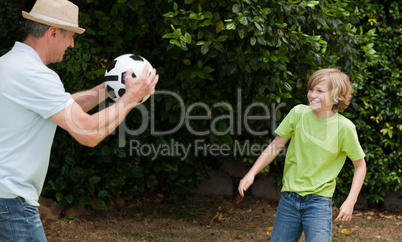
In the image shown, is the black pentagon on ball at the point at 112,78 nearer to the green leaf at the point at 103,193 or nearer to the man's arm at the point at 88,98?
the man's arm at the point at 88,98

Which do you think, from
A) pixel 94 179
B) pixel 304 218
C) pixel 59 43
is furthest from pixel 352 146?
pixel 94 179

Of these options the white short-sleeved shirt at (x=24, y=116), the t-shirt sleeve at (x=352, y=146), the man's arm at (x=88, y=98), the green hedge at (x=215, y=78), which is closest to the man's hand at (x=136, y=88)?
the white short-sleeved shirt at (x=24, y=116)

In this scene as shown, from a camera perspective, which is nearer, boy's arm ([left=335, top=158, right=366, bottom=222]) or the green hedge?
boy's arm ([left=335, top=158, right=366, bottom=222])

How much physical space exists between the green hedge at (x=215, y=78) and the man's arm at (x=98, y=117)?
168cm

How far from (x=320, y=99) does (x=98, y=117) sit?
1525 millimetres

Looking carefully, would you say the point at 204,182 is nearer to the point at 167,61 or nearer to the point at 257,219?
the point at 257,219

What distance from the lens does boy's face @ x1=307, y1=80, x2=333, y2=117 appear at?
3166 mm

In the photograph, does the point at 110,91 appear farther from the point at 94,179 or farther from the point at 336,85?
the point at 94,179

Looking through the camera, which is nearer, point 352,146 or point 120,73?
point 120,73

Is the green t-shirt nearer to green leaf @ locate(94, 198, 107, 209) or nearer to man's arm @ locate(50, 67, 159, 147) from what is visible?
man's arm @ locate(50, 67, 159, 147)

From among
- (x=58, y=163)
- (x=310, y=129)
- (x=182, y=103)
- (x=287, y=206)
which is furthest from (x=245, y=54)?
(x=58, y=163)

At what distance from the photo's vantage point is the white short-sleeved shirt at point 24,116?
2240 millimetres

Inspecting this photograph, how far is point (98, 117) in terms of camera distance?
2332 millimetres

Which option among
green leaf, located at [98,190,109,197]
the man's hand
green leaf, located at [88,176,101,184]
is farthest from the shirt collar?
green leaf, located at [98,190,109,197]
